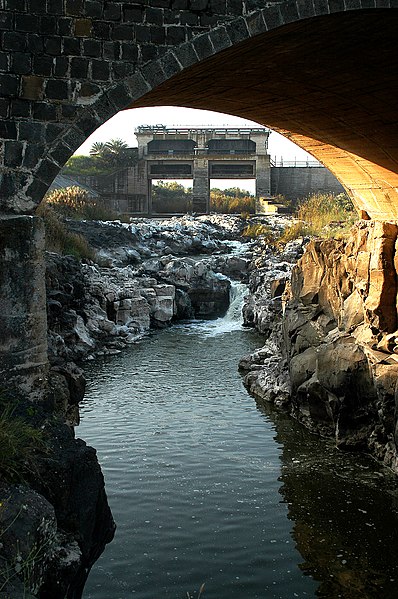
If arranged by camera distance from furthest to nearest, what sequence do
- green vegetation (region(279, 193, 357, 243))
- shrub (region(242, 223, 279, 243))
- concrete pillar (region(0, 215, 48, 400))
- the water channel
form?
shrub (region(242, 223, 279, 243)) → green vegetation (region(279, 193, 357, 243)) → the water channel → concrete pillar (region(0, 215, 48, 400))

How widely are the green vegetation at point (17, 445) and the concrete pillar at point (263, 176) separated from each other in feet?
136

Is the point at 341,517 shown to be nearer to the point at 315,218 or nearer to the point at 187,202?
the point at 315,218

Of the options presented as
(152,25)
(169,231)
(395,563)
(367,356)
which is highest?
(152,25)

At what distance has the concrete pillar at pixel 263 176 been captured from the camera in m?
47.2

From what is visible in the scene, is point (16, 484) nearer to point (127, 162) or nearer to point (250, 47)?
point (250, 47)

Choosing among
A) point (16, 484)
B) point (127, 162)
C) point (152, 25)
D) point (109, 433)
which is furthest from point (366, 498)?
point (127, 162)

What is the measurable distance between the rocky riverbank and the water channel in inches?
23.2

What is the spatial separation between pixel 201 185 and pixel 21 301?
40491 millimetres

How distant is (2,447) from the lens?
6637 mm

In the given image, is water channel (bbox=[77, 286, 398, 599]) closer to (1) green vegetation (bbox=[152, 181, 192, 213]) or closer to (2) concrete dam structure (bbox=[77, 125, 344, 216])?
(2) concrete dam structure (bbox=[77, 125, 344, 216])

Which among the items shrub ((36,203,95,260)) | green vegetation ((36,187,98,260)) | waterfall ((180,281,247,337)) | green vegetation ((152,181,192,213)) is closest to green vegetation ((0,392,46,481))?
green vegetation ((36,187,98,260))

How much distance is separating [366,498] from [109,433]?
5760mm

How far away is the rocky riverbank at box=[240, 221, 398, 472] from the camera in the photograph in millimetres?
14250

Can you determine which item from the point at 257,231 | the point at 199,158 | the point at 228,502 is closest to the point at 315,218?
the point at 257,231
